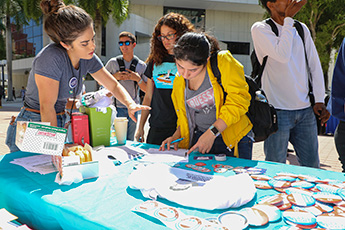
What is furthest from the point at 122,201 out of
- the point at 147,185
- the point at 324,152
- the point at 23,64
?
the point at 23,64

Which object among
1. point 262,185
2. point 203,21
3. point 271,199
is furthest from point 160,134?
point 203,21

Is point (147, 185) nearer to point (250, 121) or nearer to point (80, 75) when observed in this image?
point (250, 121)

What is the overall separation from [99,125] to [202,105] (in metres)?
0.68

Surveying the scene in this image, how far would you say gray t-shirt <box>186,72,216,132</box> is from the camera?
1.67 m

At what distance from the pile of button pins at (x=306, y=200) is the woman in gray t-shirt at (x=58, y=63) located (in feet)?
3.84

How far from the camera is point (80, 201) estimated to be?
99cm

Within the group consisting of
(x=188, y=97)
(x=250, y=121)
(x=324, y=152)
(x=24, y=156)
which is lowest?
(x=324, y=152)

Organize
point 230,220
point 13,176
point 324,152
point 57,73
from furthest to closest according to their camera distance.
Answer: point 324,152 < point 57,73 < point 13,176 < point 230,220

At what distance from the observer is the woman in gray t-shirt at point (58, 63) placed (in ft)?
4.90

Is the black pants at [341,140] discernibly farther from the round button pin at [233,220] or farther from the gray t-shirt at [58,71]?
the gray t-shirt at [58,71]

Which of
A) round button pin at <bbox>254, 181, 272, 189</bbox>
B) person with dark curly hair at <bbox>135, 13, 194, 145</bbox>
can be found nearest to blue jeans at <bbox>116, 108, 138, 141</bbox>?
person with dark curly hair at <bbox>135, 13, 194, 145</bbox>

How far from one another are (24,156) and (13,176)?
15.2 inches

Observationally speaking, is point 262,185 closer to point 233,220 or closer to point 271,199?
point 271,199

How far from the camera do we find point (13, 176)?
1.27 m
